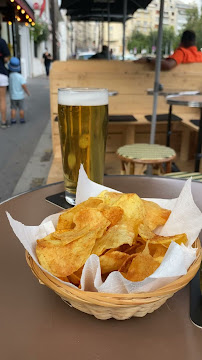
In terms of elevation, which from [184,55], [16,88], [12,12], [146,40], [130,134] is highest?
[146,40]

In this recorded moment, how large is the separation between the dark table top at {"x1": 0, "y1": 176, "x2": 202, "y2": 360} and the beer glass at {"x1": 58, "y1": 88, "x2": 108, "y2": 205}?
0.35m

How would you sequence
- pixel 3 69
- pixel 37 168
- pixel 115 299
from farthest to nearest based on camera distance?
pixel 3 69
pixel 37 168
pixel 115 299

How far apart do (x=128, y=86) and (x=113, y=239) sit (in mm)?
3521

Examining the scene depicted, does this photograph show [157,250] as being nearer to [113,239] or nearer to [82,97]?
[113,239]

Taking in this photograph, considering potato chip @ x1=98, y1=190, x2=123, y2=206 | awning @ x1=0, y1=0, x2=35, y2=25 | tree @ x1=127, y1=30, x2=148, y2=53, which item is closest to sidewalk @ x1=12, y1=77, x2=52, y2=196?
potato chip @ x1=98, y1=190, x2=123, y2=206

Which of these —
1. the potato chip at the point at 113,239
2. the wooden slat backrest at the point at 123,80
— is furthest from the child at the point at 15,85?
the potato chip at the point at 113,239

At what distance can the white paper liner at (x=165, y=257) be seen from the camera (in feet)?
1.36

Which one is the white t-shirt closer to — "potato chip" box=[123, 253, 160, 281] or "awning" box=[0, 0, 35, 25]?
"awning" box=[0, 0, 35, 25]

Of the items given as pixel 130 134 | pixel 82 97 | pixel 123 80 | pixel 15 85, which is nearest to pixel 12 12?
pixel 15 85

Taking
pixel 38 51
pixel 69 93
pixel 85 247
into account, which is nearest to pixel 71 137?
pixel 69 93

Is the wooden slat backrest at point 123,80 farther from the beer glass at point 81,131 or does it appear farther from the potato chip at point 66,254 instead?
the potato chip at point 66,254

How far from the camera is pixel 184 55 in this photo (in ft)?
12.6

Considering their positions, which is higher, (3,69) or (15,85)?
(3,69)

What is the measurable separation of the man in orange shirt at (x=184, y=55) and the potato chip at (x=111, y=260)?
11.7 feet
